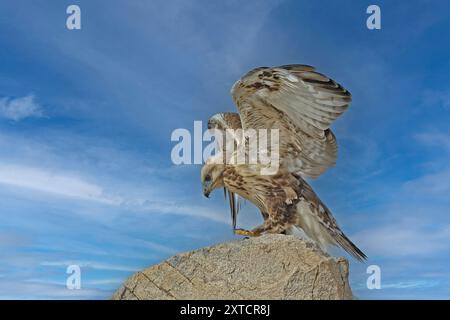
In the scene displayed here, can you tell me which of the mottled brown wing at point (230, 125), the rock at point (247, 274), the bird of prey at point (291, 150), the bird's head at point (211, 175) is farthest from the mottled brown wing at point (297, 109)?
the rock at point (247, 274)

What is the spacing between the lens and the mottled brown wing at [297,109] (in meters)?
5.70

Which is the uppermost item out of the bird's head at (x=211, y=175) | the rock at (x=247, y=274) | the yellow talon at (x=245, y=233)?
the bird's head at (x=211, y=175)

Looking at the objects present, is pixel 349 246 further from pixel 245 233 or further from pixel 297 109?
pixel 297 109

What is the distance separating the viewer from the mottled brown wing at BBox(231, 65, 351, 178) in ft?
18.7

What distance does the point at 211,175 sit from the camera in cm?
632

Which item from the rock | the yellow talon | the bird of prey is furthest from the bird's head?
the rock

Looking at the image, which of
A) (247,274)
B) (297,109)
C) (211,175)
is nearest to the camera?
(247,274)

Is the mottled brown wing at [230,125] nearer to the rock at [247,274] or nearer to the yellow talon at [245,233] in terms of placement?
the yellow talon at [245,233]

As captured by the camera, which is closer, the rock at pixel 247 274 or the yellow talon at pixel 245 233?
the rock at pixel 247 274

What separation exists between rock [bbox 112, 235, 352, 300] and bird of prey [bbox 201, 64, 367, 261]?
1.02 meters

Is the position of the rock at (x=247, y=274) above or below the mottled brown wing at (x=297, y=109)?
below

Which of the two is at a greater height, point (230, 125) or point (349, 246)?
point (230, 125)

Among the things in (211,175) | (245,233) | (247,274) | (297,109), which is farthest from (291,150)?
(247,274)

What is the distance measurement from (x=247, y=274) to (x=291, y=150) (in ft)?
7.30
